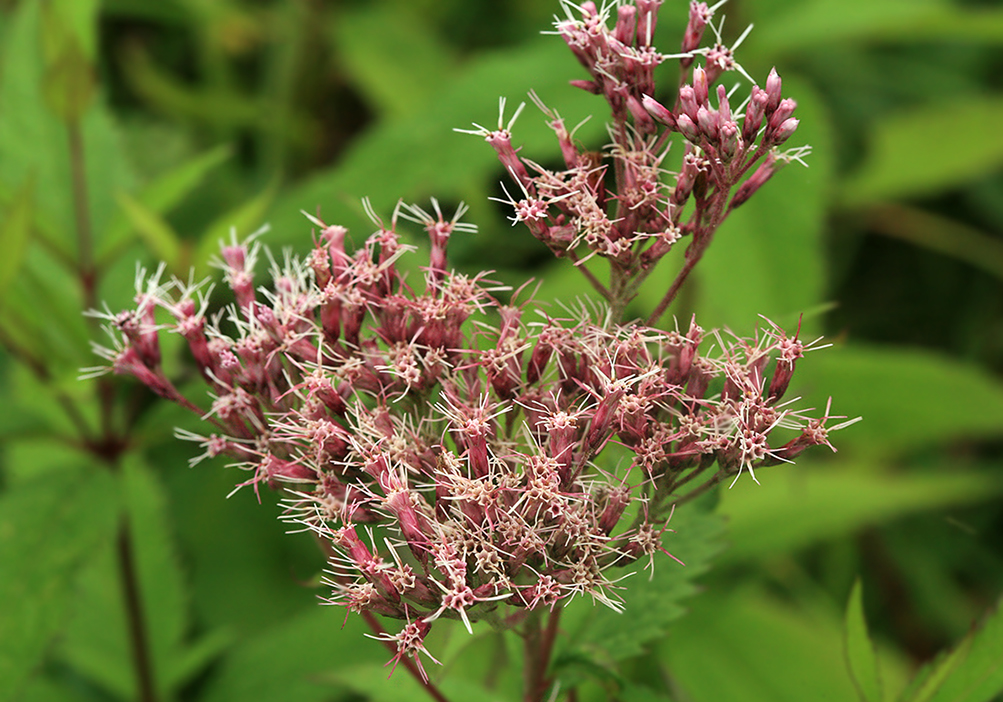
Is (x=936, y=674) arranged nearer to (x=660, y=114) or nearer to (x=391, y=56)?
(x=660, y=114)

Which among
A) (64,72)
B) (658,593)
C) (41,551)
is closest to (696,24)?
(658,593)


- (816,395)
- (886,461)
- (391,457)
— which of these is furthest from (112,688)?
(886,461)

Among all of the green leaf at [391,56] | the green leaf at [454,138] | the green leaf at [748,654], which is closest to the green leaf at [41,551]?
the green leaf at [454,138]

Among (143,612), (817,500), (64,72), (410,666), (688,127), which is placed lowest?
(817,500)

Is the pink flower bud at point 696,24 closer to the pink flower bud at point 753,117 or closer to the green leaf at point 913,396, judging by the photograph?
the pink flower bud at point 753,117

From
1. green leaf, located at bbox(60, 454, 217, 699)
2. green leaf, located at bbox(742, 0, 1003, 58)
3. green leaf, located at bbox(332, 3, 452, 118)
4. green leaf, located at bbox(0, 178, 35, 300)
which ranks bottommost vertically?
green leaf, located at bbox(60, 454, 217, 699)

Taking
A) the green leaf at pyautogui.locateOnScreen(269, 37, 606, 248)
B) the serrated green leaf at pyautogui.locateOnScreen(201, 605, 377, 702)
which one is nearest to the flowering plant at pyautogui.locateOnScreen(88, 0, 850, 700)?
the serrated green leaf at pyautogui.locateOnScreen(201, 605, 377, 702)

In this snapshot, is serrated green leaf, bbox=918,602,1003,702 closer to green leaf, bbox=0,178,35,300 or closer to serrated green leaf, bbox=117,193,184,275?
serrated green leaf, bbox=117,193,184,275
